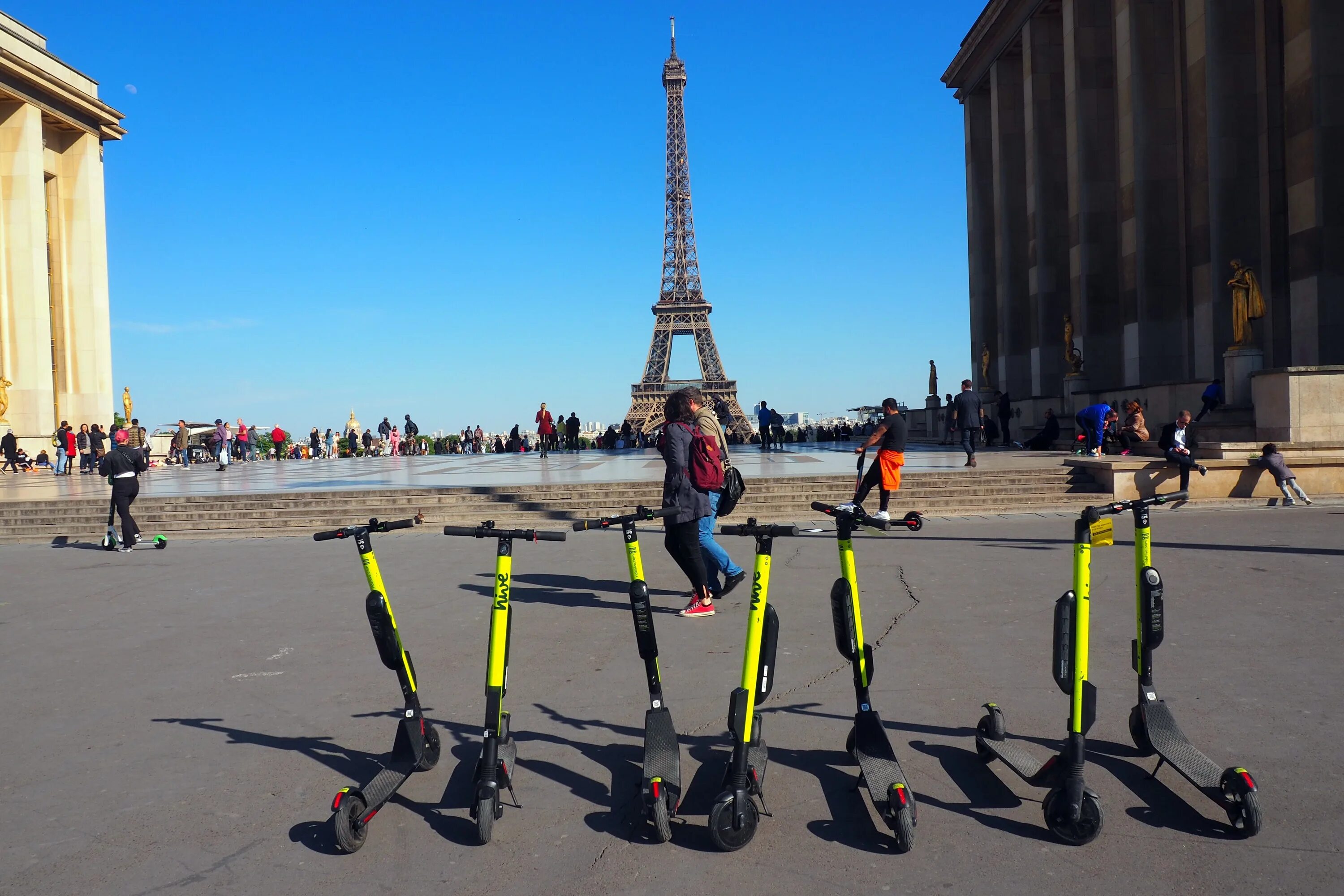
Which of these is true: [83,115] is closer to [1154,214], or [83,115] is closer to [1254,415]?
[1154,214]

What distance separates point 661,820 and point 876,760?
886mm

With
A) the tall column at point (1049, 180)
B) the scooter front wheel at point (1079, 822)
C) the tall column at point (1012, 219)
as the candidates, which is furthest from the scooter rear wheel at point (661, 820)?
the tall column at point (1012, 219)

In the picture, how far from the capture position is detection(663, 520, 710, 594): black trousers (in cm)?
795

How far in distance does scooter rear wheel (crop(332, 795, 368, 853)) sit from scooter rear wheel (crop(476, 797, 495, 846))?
1.41ft

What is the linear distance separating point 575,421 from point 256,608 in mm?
39163

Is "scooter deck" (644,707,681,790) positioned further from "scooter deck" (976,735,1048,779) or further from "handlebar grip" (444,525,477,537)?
"scooter deck" (976,735,1048,779)

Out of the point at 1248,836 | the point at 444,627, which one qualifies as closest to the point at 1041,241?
the point at 444,627

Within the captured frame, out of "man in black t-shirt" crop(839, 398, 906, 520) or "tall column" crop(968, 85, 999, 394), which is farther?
"tall column" crop(968, 85, 999, 394)

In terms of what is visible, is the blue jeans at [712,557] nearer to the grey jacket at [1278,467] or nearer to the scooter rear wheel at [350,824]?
the scooter rear wheel at [350,824]

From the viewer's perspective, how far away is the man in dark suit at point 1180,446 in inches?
565

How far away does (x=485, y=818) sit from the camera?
12.4ft

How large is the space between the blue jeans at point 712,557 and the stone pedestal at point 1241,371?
1650 cm

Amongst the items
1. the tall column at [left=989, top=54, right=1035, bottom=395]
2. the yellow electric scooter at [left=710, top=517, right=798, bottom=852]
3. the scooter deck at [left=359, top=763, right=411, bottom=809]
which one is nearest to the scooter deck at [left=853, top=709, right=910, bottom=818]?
the yellow electric scooter at [left=710, top=517, right=798, bottom=852]

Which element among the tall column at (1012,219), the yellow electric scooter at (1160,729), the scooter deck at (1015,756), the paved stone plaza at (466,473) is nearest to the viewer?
the yellow electric scooter at (1160,729)
